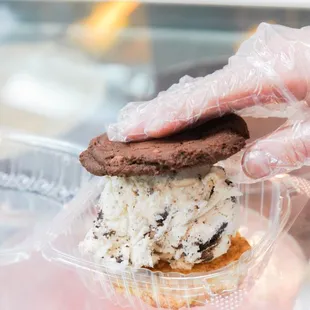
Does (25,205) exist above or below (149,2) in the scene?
below

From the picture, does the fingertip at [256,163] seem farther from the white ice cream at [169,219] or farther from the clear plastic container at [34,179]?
the clear plastic container at [34,179]

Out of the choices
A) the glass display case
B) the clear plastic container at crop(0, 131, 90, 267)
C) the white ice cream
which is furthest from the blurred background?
the white ice cream

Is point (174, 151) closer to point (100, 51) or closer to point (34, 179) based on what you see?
point (34, 179)

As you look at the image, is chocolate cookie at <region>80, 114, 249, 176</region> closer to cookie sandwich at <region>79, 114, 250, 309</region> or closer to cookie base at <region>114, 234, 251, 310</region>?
cookie sandwich at <region>79, 114, 250, 309</region>

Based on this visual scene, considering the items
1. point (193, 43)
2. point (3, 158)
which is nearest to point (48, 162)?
point (3, 158)

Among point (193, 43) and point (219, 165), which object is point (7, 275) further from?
point (193, 43)

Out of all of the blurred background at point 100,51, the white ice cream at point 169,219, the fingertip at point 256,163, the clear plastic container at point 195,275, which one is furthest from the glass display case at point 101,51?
the fingertip at point 256,163

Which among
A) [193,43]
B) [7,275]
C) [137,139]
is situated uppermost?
[137,139]
